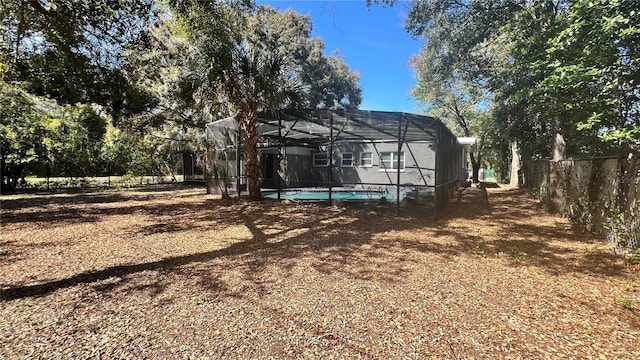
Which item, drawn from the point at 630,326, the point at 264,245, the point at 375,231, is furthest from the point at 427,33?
the point at 630,326

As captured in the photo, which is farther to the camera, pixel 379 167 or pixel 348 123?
pixel 379 167

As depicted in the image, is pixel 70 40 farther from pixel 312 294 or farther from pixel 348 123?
pixel 312 294

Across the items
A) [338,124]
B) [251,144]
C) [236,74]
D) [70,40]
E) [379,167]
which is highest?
[70,40]

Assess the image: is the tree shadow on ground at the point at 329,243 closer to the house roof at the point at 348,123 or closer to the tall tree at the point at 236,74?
the house roof at the point at 348,123

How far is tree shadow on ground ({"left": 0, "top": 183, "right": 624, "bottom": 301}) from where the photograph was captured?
→ 12.5 ft

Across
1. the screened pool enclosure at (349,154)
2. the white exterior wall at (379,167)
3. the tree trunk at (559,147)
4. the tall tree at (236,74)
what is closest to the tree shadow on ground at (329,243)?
the screened pool enclosure at (349,154)

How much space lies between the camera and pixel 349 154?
54.7ft

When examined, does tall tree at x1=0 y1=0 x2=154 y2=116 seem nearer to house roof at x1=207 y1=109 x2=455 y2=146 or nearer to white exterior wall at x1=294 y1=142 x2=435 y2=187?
house roof at x1=207 y1=109 x2=455 y2=146

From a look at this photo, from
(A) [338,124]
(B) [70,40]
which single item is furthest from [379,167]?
(B) [70,40]

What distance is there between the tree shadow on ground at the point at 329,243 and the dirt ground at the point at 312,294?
0.04 m

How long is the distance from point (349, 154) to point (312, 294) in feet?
45.5

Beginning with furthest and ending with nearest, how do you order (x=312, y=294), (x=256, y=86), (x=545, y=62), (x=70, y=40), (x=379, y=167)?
(x=379, y=167)
(x=256, y=86)
(x=70, y=40)
(x=545, y=62)
(x=312, y=294)

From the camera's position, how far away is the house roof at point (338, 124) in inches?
321

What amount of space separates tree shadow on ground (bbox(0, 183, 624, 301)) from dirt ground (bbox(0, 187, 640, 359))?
38 mm
